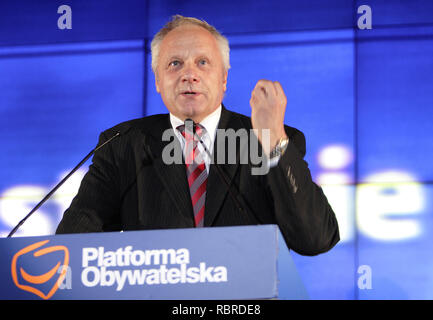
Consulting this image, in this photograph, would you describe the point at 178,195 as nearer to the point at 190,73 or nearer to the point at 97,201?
the point at 97,201

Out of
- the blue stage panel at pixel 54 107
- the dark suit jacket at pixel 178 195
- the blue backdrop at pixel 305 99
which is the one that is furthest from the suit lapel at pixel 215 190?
the blue stage panel at pixel 54 107

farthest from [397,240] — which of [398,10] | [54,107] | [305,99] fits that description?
A: [54,107]

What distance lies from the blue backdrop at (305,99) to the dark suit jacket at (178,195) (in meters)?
1.06

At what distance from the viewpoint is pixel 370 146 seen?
341 centimetres

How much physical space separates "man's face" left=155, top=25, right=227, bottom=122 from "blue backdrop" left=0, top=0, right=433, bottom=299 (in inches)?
40.8

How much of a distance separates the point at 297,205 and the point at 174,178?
1.58ft

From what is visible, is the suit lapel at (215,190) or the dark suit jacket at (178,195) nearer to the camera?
the dark suit jacket at (178,195)

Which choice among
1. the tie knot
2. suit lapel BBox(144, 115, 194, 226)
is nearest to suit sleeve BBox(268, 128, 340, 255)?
suit lapel BBox(144, 115, 194, 226)

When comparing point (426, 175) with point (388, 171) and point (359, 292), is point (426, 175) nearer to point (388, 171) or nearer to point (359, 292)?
point (388, 171)

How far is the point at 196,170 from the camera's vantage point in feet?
7.50

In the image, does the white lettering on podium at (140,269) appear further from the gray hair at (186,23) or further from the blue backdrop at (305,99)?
the blue backdrop at (305,99)

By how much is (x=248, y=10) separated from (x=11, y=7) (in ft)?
4.11

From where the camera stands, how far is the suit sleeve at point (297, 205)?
1897 mm

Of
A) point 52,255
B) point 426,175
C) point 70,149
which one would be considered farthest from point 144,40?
point 52,255
